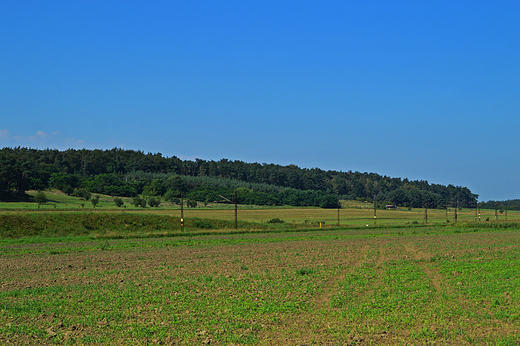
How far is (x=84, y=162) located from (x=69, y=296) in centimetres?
19362

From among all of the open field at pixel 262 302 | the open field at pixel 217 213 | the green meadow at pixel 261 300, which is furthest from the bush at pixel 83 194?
the open field at pixel 262 302

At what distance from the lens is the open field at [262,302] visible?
454 inches

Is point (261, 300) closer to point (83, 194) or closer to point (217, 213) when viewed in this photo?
point (217, 213)

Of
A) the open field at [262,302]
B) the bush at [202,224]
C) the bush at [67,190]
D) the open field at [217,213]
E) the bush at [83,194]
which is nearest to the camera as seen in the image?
the open field at [262,302]

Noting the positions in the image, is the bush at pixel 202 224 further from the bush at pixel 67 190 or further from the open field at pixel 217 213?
the bush at pixel 67 190

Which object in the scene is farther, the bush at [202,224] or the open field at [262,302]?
the bush at [202,224]

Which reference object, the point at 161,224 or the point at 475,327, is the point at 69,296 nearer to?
the point at 475,327

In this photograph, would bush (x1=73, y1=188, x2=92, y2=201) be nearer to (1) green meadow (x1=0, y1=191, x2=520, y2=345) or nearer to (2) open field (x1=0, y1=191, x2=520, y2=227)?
(2) open field (x1=0, y1=191, x2=520, y2=227)

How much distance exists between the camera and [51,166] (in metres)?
172

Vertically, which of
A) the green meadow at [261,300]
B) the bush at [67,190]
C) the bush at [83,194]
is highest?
the bush at [67,190]

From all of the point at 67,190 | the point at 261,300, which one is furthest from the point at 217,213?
the point at 261,300

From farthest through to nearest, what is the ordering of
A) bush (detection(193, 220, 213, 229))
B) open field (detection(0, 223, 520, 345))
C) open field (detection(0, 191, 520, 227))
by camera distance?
open field (detection(0, 191, 520, 227)), bush (detection(193, 220, 213, 229)), open field (detection(0, 223, 520, 345))

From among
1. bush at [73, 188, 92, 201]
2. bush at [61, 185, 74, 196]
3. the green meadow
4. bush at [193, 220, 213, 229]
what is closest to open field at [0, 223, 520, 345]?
the green meadow

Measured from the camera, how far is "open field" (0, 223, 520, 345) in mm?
11523
